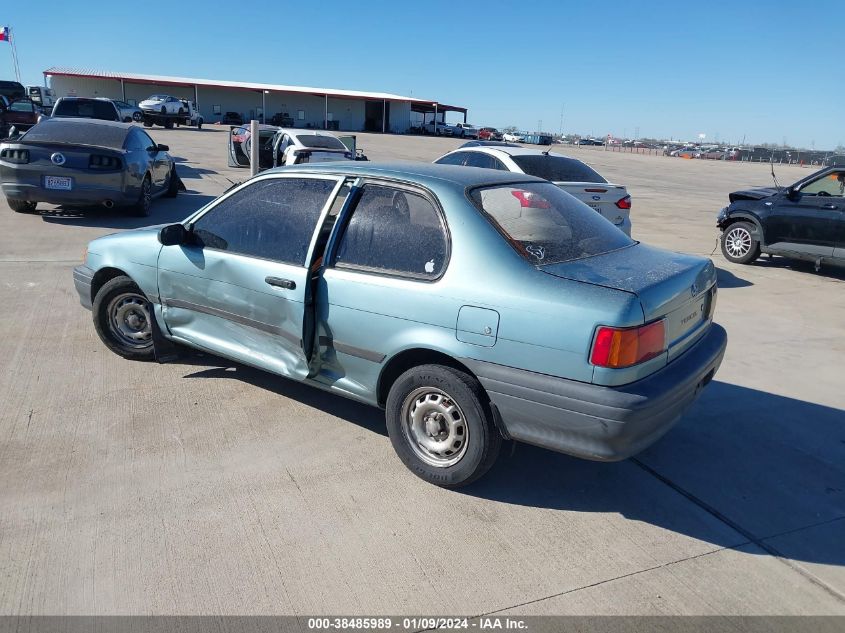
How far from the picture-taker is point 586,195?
307 inches

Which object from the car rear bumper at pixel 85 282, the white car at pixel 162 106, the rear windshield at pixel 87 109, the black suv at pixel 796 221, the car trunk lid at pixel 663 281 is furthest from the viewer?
the white car at pixel 162 106

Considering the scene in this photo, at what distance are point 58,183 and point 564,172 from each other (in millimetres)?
7226

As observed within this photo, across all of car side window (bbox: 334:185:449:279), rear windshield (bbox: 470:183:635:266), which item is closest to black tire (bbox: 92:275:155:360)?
car side window (bbox: 334:185:449:279)

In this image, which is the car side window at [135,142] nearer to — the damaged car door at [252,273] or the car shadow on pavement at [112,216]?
the car shadow on pavement at [112,216]

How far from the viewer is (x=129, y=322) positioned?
198 inches

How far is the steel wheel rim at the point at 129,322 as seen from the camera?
4975 mm

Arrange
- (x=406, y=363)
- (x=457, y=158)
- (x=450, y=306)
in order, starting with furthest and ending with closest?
(x=457, y=158)
(x=406, y=363)
(x=450, y=306)

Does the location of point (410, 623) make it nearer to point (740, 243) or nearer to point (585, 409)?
point (585, 409)

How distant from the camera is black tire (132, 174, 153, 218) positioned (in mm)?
10750

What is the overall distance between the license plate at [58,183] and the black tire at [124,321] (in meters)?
5.67

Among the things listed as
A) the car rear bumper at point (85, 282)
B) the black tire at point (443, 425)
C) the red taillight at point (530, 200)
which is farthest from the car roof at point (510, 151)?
the black tire at point (443, 425)

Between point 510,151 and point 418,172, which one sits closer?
point 418,172

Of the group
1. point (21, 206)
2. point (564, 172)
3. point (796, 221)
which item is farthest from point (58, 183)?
point (796, 221)

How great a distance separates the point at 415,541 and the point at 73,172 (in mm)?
8864
